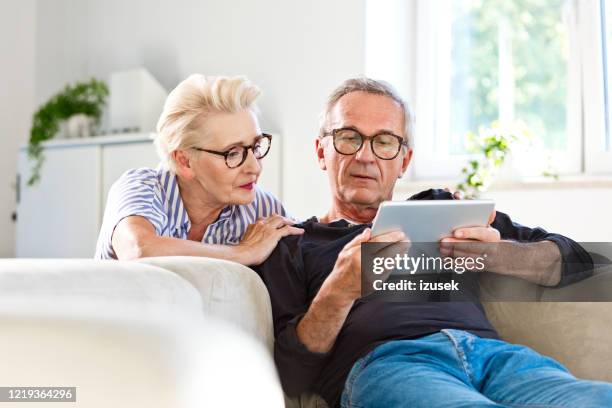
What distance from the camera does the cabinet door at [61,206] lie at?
3.71 metres

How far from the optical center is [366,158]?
1677mm

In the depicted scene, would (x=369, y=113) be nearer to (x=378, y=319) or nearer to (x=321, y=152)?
(x=321, y=152)

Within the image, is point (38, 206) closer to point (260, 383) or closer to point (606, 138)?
point (606, 138)

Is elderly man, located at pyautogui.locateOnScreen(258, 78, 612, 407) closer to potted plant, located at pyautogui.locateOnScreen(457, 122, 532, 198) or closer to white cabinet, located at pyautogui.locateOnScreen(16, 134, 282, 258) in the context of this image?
potted plant, located at pyautogui.locateOnScreen(457, 122, 532, 198)

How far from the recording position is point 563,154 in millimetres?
3039

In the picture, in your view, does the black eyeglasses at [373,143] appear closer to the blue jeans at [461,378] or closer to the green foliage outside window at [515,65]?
the blue jeans at [461,378]

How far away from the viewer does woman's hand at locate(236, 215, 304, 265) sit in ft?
4.98

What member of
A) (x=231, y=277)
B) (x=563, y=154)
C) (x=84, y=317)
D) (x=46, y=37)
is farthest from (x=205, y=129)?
(x=46, y=37)

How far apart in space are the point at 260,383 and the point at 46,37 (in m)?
3.85

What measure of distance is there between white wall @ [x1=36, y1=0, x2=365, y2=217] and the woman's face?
5.07ft

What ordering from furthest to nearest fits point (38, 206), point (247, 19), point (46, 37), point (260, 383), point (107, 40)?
1. point (46, 37)
2. point (107, 40)
3. point (38, 206)
4. point (247, 19)
5. point (260, 383)

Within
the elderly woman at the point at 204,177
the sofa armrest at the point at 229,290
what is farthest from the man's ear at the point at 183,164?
the sofa armrest at the point at 229,290

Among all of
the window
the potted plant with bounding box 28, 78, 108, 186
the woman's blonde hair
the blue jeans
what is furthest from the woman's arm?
the potted plant with bounding box 28, 78, 108, 186

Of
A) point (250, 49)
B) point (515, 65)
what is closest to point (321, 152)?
point (515, 65)
